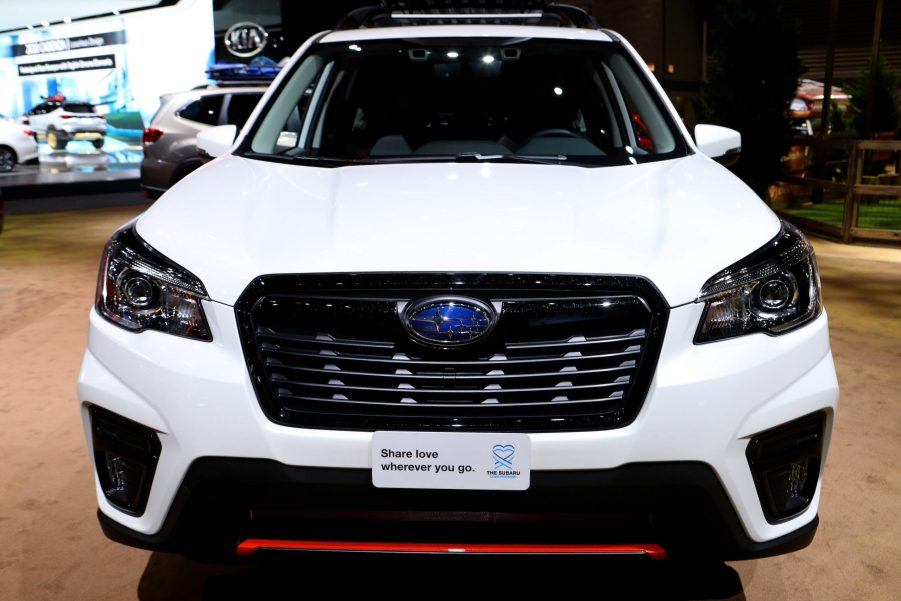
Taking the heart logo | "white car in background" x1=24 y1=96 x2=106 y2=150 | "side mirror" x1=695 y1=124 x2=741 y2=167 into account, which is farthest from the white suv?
"white car in background" x1=24 y1=96 x2=106 y2=150

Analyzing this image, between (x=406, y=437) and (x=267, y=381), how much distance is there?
29 centimetres

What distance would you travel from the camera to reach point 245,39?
16.2 metres

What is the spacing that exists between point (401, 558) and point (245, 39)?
15.6 meters

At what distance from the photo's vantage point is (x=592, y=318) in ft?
6.04

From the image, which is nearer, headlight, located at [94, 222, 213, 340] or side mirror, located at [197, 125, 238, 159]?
headlight, located at [94, 222, 213, 340]

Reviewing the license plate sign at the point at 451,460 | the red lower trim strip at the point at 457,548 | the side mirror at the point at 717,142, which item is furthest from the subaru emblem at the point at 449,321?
the side mirror at the point at 717,142

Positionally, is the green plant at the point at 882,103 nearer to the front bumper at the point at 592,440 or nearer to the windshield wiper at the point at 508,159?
the windshield wiper at the point at 508,159

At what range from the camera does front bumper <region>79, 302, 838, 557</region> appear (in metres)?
1.80

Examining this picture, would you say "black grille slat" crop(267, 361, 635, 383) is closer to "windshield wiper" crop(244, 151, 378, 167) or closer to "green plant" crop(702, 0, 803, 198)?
"windshield wiper" crop(244, 151, 378, 167)

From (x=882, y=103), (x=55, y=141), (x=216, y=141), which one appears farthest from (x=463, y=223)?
(x=55, y=141)

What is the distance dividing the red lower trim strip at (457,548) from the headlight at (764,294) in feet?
1.37

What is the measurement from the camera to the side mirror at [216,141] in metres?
3.18

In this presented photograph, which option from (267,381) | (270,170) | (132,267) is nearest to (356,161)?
(270,170)

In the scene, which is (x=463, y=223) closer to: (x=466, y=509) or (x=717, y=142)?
(x=466, y=509)
